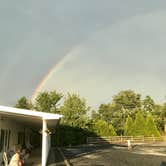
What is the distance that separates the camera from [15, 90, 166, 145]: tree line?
36969mm

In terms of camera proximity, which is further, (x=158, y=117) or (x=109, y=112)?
(x=109, y=112)

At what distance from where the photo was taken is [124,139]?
39344mm

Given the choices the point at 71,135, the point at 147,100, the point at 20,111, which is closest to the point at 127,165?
the point at 20,111

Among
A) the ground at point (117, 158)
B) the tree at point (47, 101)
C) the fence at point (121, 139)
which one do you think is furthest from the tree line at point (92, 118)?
the ground at point (117, 158)

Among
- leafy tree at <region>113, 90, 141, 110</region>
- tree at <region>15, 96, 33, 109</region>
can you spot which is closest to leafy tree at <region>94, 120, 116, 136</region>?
leafy tree at <region>113, 90, 141, 110</region>

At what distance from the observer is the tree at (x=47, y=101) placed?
61869 mm

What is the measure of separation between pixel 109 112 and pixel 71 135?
3589 cm

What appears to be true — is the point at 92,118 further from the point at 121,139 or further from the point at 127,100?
the point at 127,100

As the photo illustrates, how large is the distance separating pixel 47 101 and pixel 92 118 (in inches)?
649

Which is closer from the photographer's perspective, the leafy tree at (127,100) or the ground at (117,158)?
the ground at (117,158)

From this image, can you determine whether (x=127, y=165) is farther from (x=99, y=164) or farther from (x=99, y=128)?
(x=99, y=128)

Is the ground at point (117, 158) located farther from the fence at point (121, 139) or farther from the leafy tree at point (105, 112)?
the leafy tree at point (105, 112)

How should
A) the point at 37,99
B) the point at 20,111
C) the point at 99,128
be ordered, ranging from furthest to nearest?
the point at 37,99, the point at 99,128, the point at 20,111

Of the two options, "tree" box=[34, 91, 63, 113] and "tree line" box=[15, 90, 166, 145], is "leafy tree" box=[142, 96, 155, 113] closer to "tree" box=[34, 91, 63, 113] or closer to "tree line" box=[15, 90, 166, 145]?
"tree line" box=[15, 90, 166, 145]
